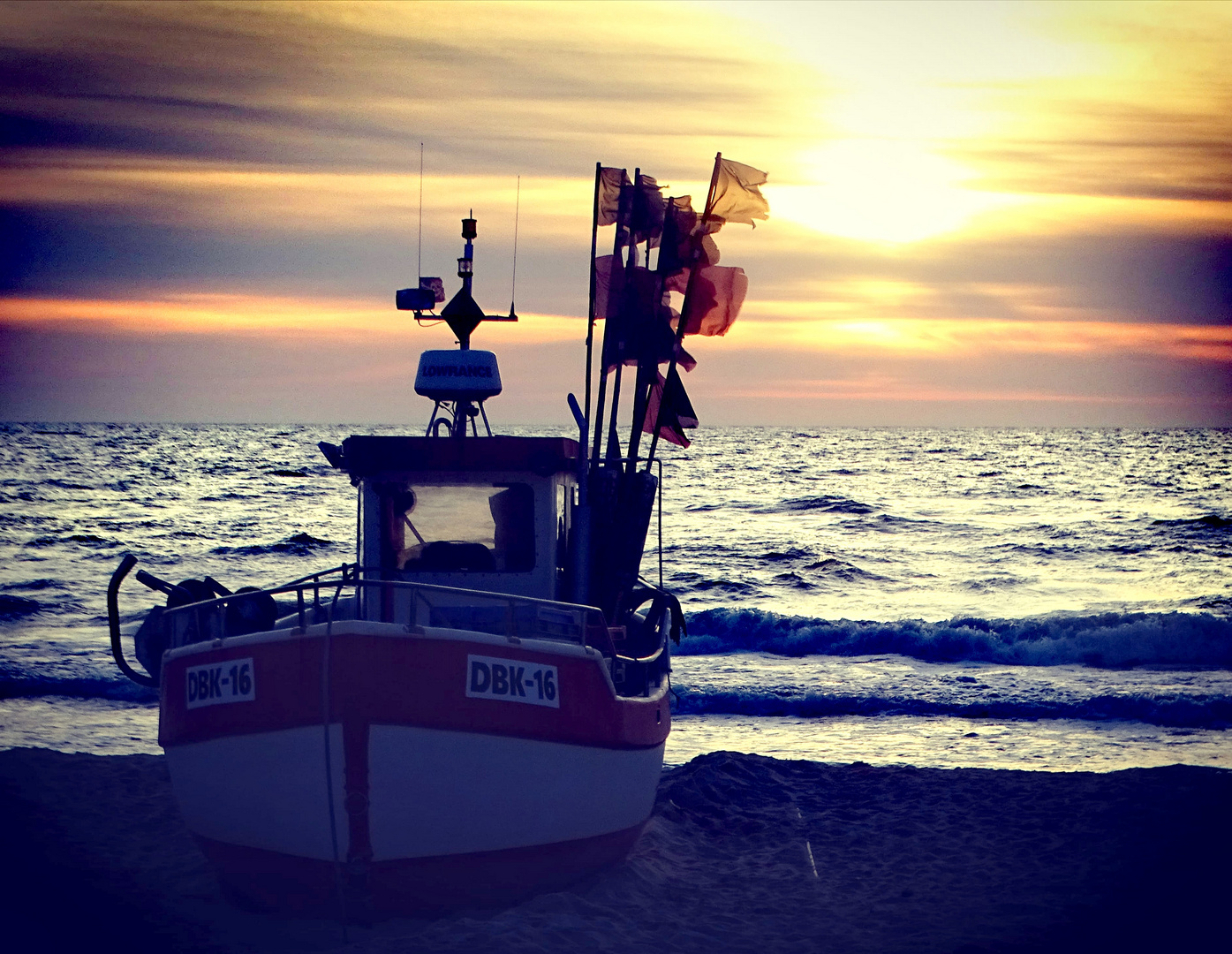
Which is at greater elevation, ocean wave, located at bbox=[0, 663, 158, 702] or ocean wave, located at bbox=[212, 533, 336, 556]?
ocean wave, located at bbox=[0, 663, 158, 702]

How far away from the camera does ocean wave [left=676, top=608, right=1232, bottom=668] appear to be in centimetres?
2267

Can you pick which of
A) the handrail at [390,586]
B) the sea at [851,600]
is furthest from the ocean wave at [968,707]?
the handrail at [390,586]

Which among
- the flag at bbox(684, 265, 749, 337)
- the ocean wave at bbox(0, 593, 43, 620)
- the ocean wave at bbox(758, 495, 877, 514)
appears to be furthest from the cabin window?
the ocean wave at bbox(758, 495, 877, 514)

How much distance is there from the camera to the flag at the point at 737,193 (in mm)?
10633

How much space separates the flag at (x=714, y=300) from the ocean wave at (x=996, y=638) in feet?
45.5

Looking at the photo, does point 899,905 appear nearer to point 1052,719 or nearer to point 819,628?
point 1052,719

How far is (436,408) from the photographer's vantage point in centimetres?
970

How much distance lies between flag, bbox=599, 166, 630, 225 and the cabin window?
10.8 feet

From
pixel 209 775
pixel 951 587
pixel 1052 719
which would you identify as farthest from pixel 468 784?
pixel 951 587

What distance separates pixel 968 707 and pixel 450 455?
12.3 meters

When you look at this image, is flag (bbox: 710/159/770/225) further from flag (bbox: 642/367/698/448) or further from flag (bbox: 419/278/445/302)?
flag (bbox: 419/278/445/302)

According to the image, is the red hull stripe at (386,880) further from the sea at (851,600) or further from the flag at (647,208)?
the flag at (647,208)

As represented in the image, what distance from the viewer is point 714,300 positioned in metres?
10.9

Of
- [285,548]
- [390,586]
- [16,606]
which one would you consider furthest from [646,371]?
[285,548]
